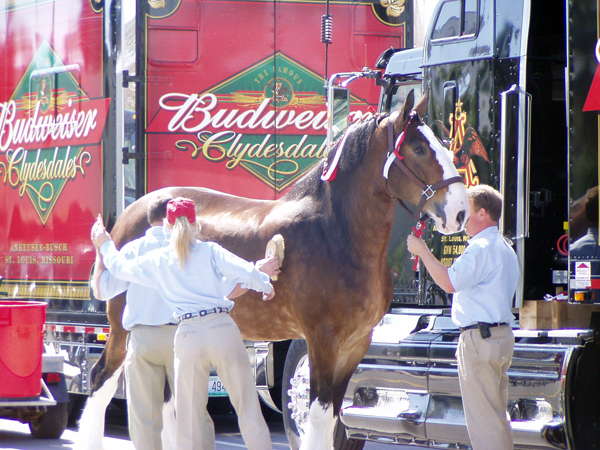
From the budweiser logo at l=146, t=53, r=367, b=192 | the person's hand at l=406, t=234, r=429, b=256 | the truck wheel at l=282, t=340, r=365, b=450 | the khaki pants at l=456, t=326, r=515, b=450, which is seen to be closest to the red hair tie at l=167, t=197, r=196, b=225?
the person's hand at l=406, t=234, r=429, b=256

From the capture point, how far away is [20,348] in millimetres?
7672

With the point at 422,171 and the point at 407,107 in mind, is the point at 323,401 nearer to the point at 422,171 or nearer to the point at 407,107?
the point at 422,171

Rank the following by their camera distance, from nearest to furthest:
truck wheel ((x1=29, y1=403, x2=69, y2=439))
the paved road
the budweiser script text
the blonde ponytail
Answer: the blonde ponytail → the budweiser script text → the paved road → truck wheel ((x1=29, y1=403, x2=69, y2=439))

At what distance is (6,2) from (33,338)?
359 cm

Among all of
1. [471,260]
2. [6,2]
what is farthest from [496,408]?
[6,2]

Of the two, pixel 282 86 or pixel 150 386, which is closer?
pixel 150 386

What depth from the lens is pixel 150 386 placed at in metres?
5.56

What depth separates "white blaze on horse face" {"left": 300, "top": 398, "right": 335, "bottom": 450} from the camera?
5.25 metres

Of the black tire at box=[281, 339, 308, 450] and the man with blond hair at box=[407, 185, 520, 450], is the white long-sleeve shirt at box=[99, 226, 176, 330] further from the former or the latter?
the black tire at box=[281, 339, 308, 450]

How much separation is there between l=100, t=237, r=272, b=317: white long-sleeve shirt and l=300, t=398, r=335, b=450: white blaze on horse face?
82 cm

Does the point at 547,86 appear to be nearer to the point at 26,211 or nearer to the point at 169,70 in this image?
the point at 169,70

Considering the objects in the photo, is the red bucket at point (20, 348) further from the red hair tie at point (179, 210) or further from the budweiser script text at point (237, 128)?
the red hair tie at point (179, 210)

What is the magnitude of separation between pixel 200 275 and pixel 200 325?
0.27m

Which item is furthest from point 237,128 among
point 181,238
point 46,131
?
point 181,238
